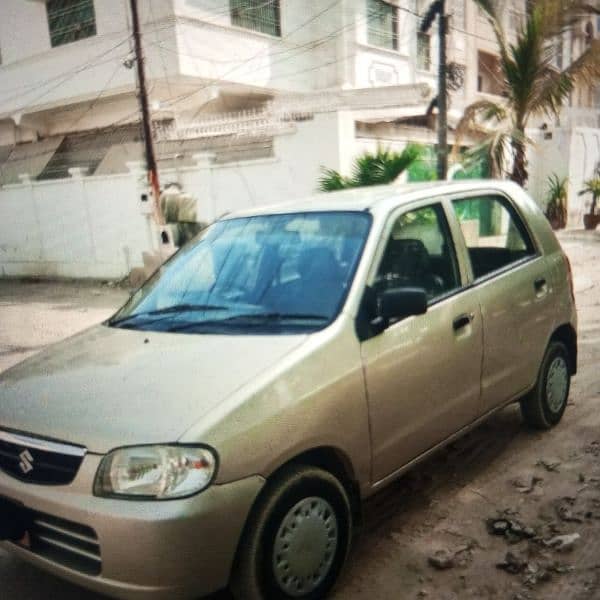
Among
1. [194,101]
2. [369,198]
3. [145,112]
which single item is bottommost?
[369,198]

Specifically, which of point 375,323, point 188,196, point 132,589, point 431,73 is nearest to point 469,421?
point 375,323

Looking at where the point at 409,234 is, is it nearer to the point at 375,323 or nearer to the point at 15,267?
the point at 375,323

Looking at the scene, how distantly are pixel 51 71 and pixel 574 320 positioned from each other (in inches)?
634

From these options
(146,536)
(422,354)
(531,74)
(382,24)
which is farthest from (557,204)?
(146,536)

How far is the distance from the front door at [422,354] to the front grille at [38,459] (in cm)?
125

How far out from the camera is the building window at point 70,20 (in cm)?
1523

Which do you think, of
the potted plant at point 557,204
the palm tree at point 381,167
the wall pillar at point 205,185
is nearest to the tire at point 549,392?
the palm tree at point 381,167

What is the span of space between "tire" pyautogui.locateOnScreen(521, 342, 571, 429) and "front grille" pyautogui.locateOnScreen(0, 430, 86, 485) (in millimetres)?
3068

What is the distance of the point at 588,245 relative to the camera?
1418cm

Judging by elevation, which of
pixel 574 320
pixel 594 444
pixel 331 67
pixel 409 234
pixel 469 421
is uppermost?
pixel 331 67

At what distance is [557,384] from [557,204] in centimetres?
1450

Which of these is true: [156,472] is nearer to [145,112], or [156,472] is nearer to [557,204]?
[145,112]

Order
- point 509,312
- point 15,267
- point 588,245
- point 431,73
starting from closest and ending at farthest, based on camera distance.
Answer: point 509,312 < point 588,245 < point 15,267 < point 431,73

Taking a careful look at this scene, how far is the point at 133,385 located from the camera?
242cm
